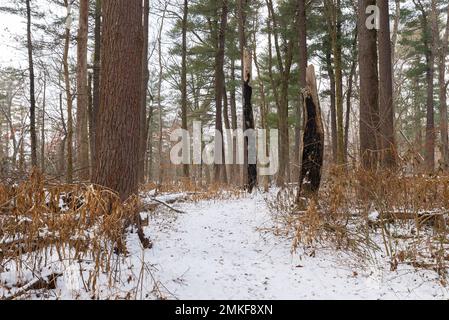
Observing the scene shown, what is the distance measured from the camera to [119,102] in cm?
373

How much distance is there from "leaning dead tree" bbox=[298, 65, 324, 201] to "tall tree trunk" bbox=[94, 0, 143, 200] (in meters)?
2.75

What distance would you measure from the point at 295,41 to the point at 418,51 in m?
9.88

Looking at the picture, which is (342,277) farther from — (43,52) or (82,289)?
(43,52)

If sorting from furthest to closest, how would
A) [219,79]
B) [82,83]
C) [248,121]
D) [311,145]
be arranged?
[219,79]
[248,121]
[82,83]
[311,145]

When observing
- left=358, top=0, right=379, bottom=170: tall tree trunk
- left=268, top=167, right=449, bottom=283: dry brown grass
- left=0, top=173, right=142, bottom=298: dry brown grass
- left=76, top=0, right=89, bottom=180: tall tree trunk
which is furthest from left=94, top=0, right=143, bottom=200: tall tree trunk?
left=76, top=0, right=89, bottom=180: tall tree trunk

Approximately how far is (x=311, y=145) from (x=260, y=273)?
270 cm

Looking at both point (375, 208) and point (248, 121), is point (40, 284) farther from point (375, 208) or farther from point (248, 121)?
point (248, 121)

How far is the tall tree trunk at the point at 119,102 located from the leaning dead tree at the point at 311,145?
2.75 m

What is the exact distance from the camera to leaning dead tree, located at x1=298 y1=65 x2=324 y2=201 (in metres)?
5.04

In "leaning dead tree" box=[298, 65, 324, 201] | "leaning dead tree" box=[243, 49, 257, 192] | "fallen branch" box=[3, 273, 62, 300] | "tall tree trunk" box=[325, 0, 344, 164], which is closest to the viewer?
"fallen branch" box=[3, 273, 62, 300]

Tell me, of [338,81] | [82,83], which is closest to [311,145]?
[338,81]

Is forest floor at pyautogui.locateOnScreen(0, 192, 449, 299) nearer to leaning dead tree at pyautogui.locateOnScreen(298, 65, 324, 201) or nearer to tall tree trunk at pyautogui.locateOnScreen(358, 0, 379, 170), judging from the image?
leaning dead tree at pyautogui.locateOnScreen(298, 65, 324, 201)

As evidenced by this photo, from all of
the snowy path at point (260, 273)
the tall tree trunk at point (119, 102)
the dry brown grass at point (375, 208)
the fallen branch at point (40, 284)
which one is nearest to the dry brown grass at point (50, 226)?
the fallen branch at point (40, 284)

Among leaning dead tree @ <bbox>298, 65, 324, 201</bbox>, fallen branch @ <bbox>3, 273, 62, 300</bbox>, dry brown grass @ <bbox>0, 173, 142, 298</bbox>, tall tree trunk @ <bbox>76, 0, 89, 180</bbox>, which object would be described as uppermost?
tall tree trunk @ <bbox>76, 0, 89, 180</bbox>
